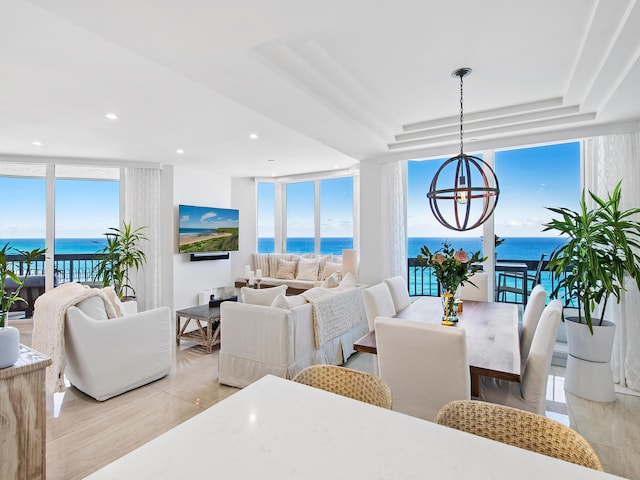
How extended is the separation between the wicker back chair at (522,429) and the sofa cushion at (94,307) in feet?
9.57

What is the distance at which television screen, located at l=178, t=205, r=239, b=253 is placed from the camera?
6.09 m

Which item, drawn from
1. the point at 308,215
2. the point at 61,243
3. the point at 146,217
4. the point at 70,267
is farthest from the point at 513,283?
the point at 70,267

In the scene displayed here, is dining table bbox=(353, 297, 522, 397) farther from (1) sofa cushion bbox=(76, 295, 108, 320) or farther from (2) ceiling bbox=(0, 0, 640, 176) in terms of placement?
(1) sofa cushion bbox=(76, 295, 108, 320)

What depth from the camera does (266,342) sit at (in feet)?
9.83

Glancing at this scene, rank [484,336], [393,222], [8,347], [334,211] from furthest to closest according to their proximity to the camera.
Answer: [334,211], [393,222], [484,336], [8,347]

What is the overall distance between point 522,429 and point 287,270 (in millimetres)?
5831

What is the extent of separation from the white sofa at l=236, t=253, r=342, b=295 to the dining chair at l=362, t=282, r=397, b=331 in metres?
3.07

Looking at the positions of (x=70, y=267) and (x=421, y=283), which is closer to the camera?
(x=421, y=283)

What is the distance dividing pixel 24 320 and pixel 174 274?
2.42 meters

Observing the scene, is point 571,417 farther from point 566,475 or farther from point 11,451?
point 11,451

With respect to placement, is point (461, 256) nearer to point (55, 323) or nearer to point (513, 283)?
point (513, 283)

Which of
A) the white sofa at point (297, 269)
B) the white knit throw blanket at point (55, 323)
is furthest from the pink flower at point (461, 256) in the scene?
the white sofa at point (297, 269)

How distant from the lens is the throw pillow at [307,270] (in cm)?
645

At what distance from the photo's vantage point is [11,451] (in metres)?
1.57
